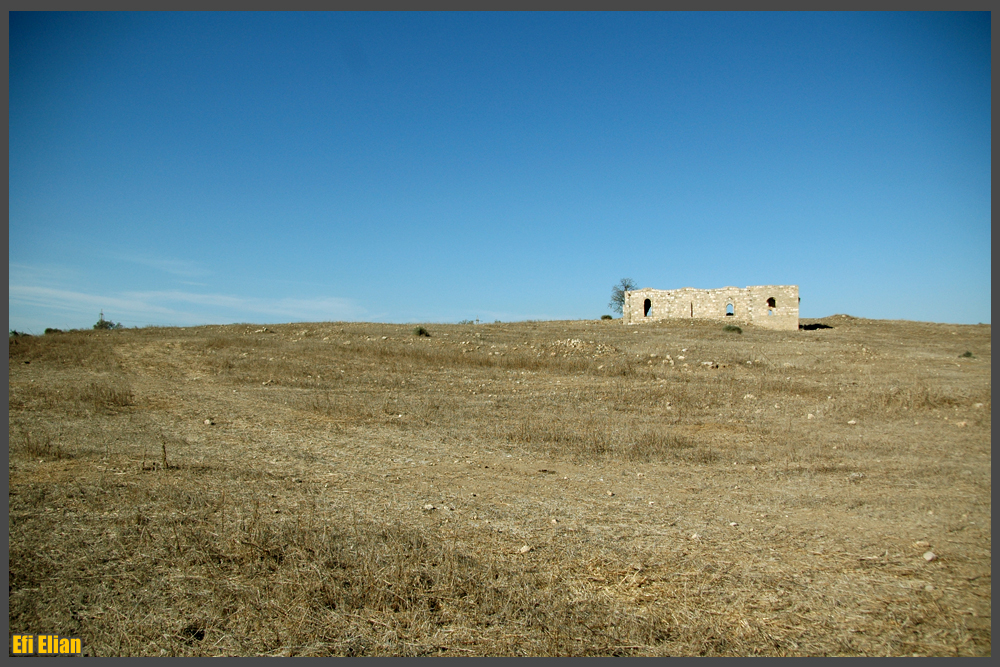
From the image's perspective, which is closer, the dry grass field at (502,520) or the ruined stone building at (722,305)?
the dry grass field at (502,520)

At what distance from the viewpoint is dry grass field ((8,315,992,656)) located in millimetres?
3516

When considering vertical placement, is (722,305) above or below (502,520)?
above

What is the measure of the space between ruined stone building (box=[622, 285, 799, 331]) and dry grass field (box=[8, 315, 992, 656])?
20.9 metres

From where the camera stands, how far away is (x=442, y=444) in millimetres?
8656

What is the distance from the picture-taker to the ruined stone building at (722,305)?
1305 inches

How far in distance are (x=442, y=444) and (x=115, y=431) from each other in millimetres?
5068

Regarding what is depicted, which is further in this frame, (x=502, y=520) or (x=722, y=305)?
(x=722, y=305)

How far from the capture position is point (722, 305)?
3491 cm

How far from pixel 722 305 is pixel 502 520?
32.7m

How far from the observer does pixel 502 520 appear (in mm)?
5352

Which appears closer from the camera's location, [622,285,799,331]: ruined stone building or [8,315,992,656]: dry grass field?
[8,315,992,656]: dry grass field

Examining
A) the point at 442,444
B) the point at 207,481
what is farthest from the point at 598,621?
the point at 442,444

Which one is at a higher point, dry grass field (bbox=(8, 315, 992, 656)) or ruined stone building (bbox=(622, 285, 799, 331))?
ruined stone building (bbox=(622, 285, 799, 331))

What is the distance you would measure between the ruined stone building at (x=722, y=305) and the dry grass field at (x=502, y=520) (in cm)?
2089
